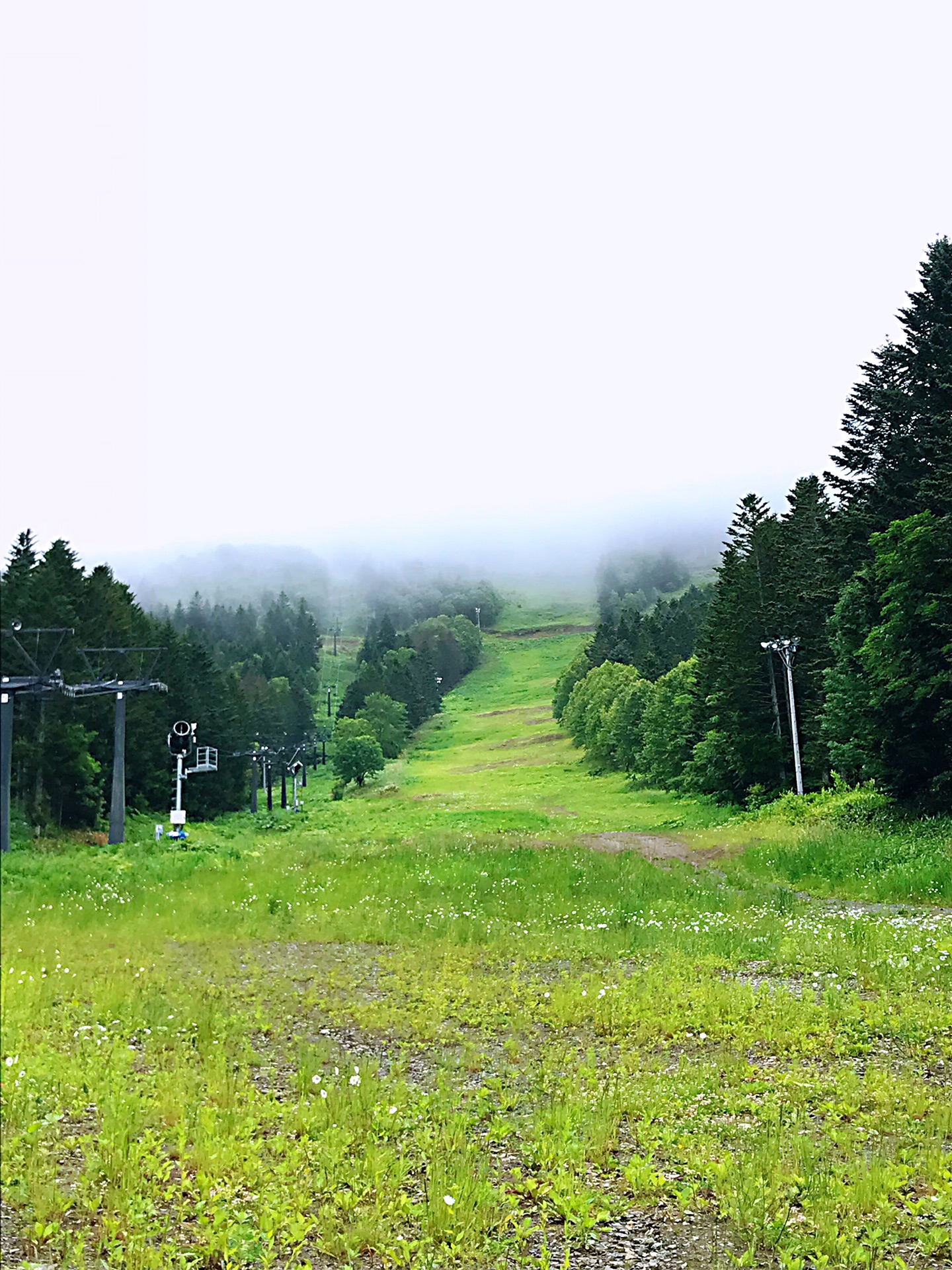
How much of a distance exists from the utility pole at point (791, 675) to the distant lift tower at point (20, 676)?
30.8m

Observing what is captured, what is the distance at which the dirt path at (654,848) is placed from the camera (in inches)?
795

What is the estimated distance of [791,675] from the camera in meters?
33.7

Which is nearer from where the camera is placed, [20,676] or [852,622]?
[20,676]

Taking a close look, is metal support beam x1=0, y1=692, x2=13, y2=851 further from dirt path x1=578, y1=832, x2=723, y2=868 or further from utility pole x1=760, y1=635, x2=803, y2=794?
utility pole x1=760, y1=635, x2=803, y2=794

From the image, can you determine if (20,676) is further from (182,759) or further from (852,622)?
(852,622)

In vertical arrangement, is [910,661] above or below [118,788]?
above

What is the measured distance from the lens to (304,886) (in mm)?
6859

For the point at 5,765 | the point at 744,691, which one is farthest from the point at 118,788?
the point at 744,691

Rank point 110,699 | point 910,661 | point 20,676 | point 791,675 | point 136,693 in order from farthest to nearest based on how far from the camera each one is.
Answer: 1. point 791,675
2. point 910,661
3. point 136,693
4. point 110,699
5. point 20,676

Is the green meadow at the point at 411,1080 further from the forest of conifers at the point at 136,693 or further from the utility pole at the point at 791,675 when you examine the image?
the utility pole at the point at 791,675

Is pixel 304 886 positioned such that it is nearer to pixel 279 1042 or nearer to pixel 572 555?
pixel 279 1042

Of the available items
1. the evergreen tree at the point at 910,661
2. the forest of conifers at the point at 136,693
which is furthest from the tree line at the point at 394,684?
the evergreen tree at the point at 910,661

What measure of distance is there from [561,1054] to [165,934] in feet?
13.0

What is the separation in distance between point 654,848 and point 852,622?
34.3 feet
